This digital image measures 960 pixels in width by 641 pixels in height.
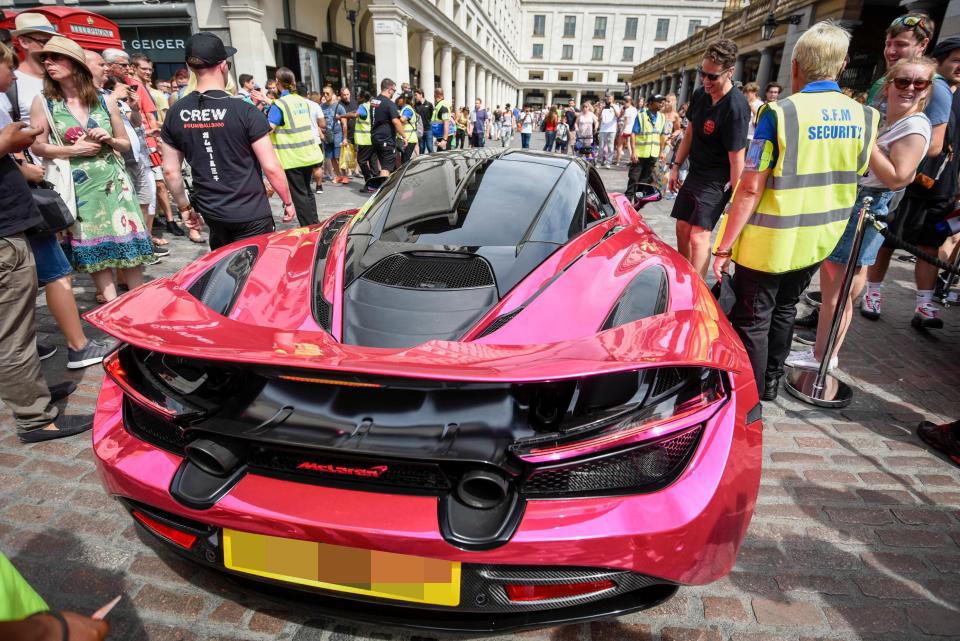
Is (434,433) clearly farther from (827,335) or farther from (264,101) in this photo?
(264,101)

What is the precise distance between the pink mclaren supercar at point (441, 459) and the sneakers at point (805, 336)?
116 inches

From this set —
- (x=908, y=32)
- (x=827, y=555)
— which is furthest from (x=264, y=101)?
(x=827, y=555)

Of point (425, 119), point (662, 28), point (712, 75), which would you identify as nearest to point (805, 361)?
point (712, 75)

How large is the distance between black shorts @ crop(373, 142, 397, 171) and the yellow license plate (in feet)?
28.2

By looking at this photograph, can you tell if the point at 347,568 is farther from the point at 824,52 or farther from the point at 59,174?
the point at 59,174

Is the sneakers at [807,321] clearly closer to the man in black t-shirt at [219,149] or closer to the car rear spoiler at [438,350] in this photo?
the car rear spoiler at [438,350]

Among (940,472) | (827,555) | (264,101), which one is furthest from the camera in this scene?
(264,101)

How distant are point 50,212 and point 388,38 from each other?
17253 mm

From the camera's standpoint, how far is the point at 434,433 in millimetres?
1278

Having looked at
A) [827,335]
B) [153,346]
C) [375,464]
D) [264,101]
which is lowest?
[827,335]

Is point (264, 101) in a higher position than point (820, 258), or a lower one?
higher

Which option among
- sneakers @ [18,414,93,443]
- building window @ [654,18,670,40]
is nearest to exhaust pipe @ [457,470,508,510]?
sneakers @ [18,414,93,443]

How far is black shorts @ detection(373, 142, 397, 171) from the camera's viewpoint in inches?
357

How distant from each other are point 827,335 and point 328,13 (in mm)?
21023
